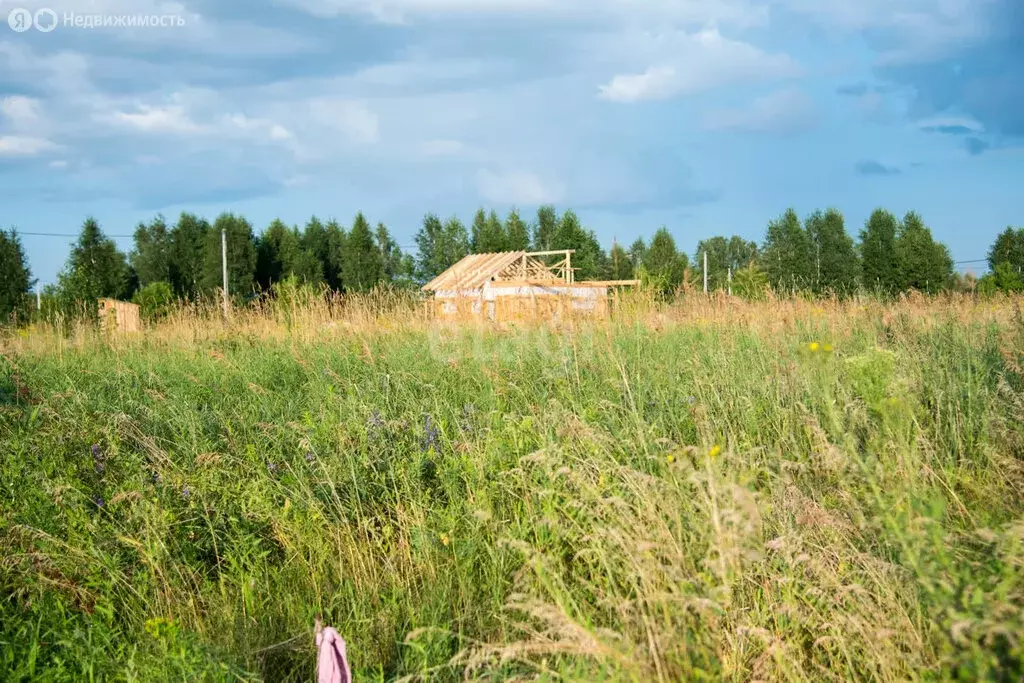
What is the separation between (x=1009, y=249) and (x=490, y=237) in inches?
802

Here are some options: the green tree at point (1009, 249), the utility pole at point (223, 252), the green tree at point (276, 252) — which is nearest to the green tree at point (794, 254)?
the green tree at point (1009, 249)

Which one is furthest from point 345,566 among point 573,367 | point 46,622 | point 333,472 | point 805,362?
point 573,367

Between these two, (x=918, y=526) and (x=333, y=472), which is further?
(x=333, y=472)

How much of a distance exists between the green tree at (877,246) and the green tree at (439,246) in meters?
17.9

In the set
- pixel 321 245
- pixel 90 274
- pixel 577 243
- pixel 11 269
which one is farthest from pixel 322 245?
pixel 90 274

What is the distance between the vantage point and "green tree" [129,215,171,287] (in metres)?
41.8

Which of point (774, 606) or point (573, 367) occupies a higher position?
point (573, 367)

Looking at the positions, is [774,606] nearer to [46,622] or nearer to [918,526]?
[918,526]

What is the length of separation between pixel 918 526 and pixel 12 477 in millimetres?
3792

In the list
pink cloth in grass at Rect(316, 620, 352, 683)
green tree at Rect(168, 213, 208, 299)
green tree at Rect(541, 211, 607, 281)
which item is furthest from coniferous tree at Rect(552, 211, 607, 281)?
pink cloth in grass at Rect(316, 620, 352, 683)

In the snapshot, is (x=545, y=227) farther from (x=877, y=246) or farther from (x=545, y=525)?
(x=545, y=525)

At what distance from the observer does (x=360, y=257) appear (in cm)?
4062

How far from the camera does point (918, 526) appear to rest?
1.84 meters

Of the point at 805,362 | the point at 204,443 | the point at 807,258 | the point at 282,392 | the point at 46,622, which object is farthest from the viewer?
the point at 807,258
